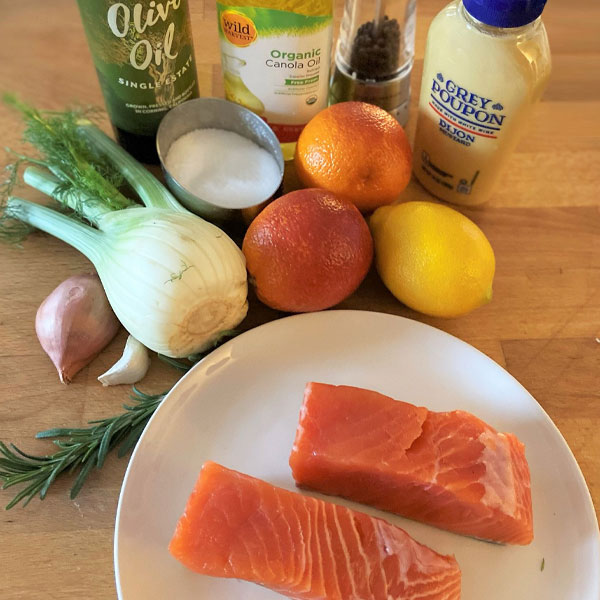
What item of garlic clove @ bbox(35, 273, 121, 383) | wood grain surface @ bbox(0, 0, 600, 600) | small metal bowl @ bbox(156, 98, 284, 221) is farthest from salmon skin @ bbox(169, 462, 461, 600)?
small metal bowl @ bbox(156, 98, 284, 221)

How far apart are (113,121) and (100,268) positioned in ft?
0.98

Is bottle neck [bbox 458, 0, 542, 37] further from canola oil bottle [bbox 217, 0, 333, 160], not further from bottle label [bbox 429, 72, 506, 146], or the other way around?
canola oil bottle [bbox 217, 0, 333, 160]

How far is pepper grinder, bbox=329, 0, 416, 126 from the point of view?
901 millimetres

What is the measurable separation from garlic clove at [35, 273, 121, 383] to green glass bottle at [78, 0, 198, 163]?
27 centimetres

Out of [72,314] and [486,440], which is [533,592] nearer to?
[486,440]

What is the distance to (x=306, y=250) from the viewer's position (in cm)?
71

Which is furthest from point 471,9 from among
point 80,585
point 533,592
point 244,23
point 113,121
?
point 80,585

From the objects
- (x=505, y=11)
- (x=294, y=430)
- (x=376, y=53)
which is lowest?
(x=294, y=430)

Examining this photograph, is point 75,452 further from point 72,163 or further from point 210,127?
point 210,127

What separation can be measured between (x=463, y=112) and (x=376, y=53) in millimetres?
194

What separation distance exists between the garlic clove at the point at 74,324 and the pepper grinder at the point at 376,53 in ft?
1.72

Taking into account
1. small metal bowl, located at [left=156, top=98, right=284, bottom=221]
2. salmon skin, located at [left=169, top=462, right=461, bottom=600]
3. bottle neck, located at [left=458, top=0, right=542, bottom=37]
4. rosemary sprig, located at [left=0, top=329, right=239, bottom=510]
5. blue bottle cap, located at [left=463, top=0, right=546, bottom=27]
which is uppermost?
blue bottle cap, located at [left=463, top=0, right=546, bottom=27]

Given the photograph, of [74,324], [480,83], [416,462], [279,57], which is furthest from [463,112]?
[74,324]

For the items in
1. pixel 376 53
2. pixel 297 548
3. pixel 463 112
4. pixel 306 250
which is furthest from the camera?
pixel 376 53
